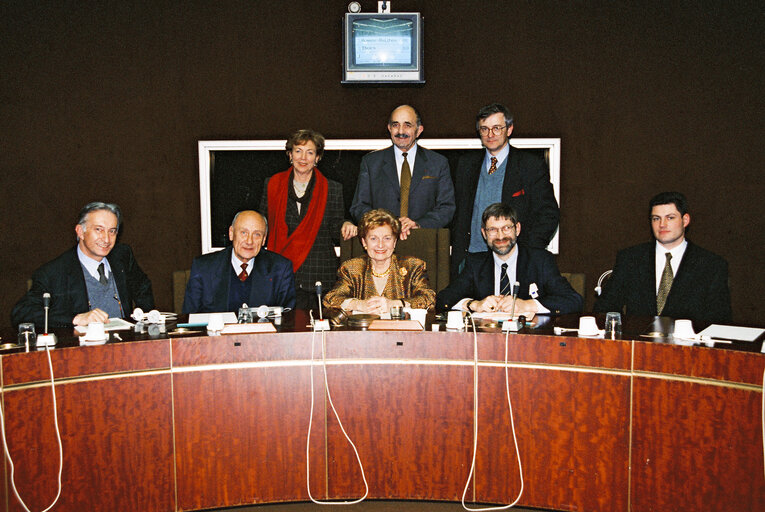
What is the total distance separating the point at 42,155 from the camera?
15.1ft

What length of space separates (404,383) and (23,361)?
4.56 feet

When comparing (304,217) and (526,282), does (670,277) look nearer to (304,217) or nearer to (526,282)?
(526,282)

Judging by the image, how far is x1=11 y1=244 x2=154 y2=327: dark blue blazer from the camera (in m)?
2.79

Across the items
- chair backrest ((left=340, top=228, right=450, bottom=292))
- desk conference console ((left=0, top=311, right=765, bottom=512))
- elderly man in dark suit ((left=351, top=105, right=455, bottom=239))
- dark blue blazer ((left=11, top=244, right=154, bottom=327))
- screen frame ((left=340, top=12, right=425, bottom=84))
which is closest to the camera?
desk conference console ((left=0, top=311, right=765, bottom=512))

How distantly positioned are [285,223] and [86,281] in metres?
1.19

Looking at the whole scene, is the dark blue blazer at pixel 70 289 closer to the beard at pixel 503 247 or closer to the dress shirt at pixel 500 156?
the beard at pixel 503 247

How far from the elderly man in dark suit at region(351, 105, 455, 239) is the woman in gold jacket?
0.56m

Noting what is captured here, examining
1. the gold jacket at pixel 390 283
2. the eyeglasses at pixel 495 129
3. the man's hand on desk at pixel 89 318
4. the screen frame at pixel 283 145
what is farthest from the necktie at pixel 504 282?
the man's hand on desk at pixel 89 318

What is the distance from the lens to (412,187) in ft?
12.7

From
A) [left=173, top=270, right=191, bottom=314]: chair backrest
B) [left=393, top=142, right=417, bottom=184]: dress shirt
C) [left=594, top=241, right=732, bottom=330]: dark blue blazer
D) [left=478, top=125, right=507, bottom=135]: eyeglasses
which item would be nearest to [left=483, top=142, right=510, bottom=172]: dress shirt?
[left=478, top=125, right=507, bottom=135]: eyeglasses

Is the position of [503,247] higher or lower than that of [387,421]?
higher

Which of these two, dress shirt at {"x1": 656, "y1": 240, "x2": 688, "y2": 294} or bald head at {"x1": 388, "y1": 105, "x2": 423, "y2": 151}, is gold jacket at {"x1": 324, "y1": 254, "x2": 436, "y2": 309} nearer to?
bald head at {"x1": 388, "y1": 105, "x2": 423, "y2": 151}

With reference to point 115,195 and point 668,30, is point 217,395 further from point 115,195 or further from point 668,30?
point 668,30

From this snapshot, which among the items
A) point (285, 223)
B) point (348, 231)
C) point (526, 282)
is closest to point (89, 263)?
point (285, 223)
